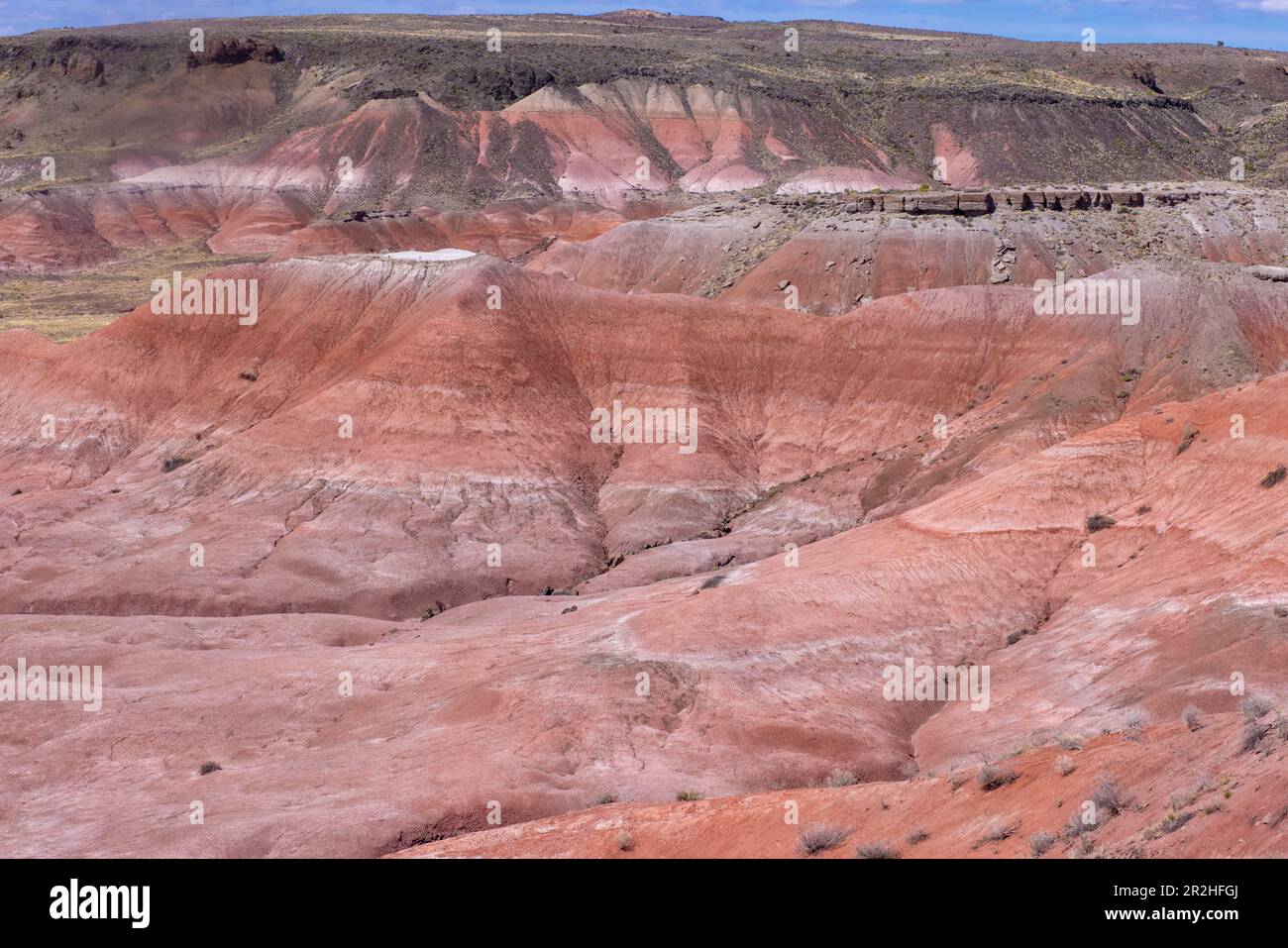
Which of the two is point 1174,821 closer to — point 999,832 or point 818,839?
point 999,832

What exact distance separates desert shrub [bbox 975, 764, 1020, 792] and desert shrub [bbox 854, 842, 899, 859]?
2.12 m

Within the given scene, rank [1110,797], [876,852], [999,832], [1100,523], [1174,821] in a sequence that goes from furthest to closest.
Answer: [1100,523] < [876,852] < [999,832] < [1110,797] < [1174,821]

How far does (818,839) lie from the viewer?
17.8 meters

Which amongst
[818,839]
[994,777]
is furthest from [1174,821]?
[818,839]

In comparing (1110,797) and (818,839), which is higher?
(1110,797)

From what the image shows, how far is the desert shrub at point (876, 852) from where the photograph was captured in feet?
54.4

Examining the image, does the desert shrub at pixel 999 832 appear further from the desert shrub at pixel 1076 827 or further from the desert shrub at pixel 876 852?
the desert shrub at pixel 876 852

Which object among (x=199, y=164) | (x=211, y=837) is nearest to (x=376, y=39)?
(x=199, y=164)

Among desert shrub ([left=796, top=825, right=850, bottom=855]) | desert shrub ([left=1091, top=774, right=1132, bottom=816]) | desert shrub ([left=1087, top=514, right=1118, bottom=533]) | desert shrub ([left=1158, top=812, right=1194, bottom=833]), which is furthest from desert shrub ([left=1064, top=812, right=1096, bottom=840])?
desert shrub ([left=1087, top=514, right=1118, bottom=533])

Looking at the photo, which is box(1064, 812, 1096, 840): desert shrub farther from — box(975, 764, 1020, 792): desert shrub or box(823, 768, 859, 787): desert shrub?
box(823, 768, 859, 787): desert shrub

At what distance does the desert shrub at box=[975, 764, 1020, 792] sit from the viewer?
18094 millimetres

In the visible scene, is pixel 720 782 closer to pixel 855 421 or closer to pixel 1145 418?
pixel 1145 418

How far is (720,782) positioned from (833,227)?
187 ft

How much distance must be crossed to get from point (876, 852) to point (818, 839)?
4.40 ft
